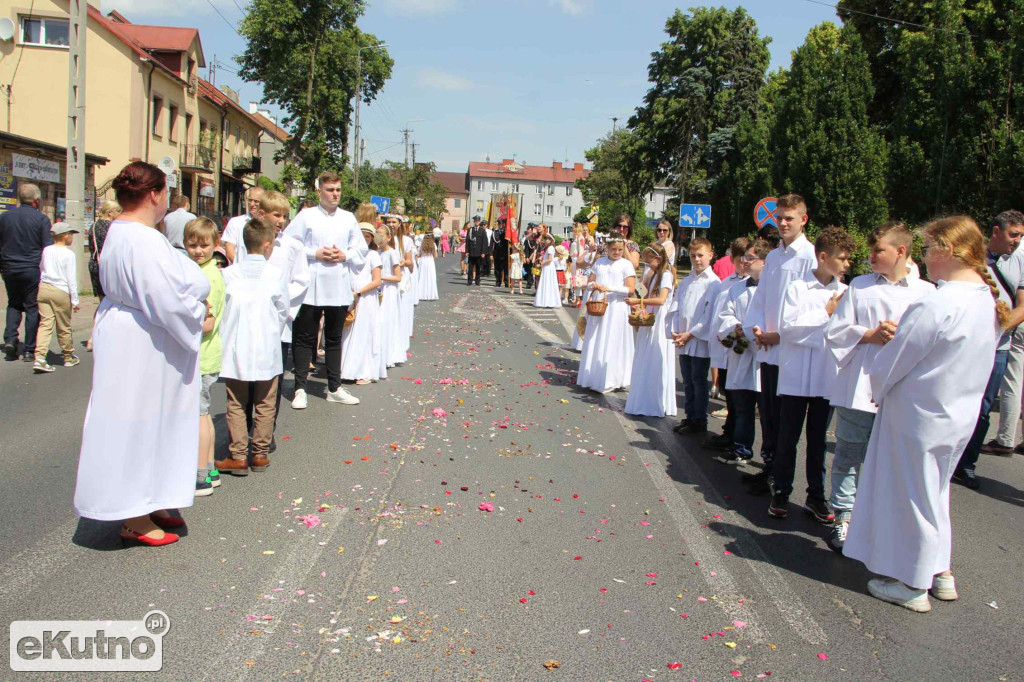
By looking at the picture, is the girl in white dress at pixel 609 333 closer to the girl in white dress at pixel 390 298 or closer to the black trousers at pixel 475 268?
the girl in white dress at pixel 390 298

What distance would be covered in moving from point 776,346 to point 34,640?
4666mm

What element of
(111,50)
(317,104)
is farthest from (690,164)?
(111,50)

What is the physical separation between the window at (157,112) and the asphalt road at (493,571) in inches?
1546

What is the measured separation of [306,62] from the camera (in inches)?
1850

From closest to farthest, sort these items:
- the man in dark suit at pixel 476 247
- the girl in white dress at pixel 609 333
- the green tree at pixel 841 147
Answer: the girl in white dress at pixel 609 333 < the green tree at pixel 841 147 < the man in dark suit at pixel 476 247

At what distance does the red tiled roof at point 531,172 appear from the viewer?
488ft

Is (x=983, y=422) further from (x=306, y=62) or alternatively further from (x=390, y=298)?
(x=306, y=62)

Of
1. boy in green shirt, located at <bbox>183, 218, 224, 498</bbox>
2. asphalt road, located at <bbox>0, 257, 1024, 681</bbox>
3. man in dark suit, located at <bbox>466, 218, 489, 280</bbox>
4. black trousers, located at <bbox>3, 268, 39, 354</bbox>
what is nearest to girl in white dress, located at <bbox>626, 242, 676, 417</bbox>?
asphalt road, located at <bbox>0, 257, 1024, 681</bbox>

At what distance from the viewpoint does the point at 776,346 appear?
5.86 meters

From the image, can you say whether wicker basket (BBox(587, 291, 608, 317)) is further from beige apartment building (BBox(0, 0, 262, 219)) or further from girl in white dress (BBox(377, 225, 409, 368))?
beige apartment building (BBox(0, 0, 262, 219))

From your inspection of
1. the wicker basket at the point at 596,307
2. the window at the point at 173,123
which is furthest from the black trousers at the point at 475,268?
the window at the point at 173,123

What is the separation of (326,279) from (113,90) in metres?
35.1

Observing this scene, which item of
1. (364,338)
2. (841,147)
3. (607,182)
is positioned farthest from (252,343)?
(607,182)

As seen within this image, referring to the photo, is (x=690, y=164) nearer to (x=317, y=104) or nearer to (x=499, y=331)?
(x=317, y=104)
